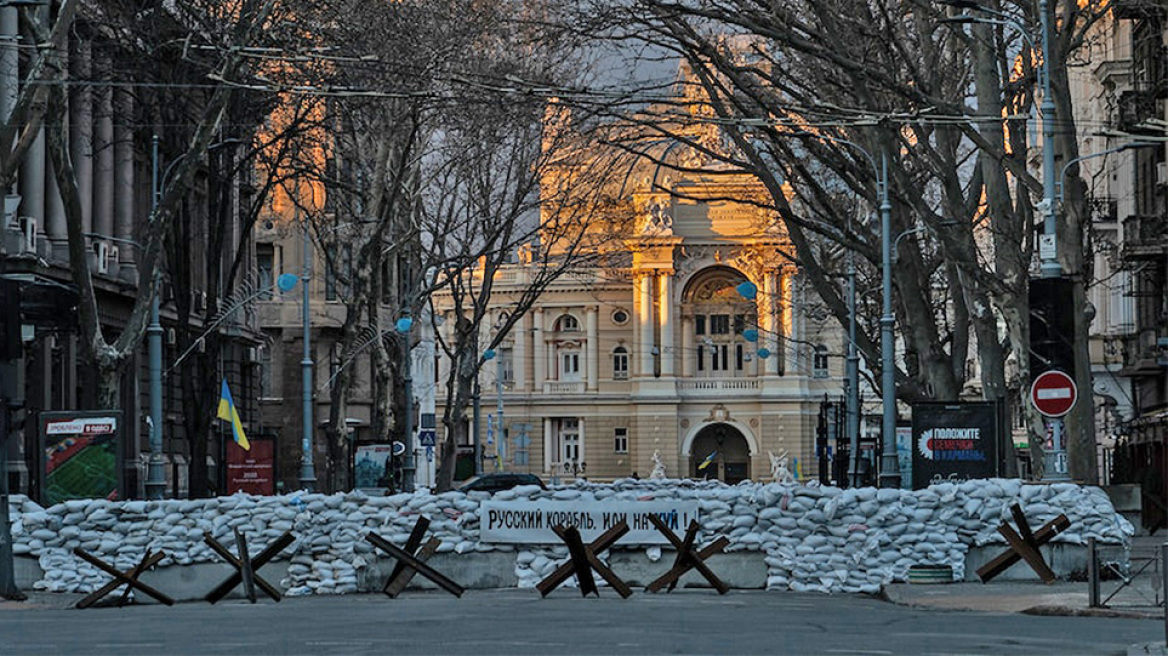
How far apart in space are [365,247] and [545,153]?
26.6ft

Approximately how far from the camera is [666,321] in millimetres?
122062

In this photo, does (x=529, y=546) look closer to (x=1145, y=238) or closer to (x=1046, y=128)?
(x=1046, y=128)

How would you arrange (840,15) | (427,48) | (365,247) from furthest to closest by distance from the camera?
1. (365,247)
2. (427,48)
3. (840,15)

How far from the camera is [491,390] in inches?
4946

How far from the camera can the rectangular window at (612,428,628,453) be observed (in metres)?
127

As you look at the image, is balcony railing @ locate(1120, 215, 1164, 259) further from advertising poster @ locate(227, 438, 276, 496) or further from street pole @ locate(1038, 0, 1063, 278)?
street pole @ locate(1038, 0, 1063, 278)

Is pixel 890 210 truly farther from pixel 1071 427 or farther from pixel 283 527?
pixel 283 527

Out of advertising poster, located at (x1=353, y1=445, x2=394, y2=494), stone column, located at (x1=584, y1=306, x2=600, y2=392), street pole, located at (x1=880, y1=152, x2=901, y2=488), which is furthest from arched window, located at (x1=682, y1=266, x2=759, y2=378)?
street pole, located at (x1=880, y1=152, x2=901, y2=488)

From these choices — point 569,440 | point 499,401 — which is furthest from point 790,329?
point 499,401

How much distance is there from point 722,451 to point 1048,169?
3859 inches

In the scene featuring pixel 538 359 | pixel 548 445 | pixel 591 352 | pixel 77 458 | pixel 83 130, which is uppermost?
pixel 83 130

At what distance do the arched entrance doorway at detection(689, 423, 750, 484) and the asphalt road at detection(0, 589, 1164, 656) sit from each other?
100 m

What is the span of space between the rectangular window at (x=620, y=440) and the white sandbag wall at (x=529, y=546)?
99341mm

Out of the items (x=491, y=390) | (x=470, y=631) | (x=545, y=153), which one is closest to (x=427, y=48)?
(x=545, y=153)
